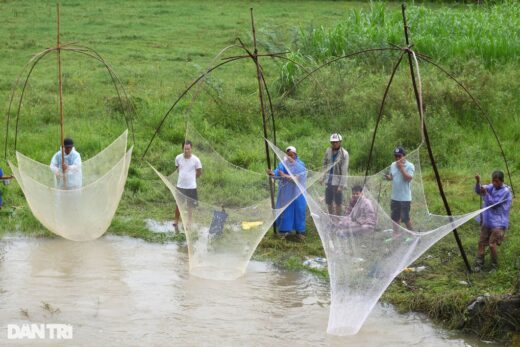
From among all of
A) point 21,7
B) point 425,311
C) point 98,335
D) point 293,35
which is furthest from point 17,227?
point 21,7

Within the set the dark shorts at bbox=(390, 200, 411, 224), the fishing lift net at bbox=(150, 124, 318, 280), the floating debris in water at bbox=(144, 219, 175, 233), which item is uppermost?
the dark shorts at bbox=(390, 200, 411, 224)

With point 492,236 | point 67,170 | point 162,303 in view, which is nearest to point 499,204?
point 492,236

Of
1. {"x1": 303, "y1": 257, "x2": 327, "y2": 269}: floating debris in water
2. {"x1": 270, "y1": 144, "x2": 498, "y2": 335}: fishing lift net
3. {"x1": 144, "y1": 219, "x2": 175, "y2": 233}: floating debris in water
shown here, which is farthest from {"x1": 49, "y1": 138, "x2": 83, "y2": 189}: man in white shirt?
{"x1": 270, "y1": 144, "x2": 498, "y2": 335}: fishing lift net

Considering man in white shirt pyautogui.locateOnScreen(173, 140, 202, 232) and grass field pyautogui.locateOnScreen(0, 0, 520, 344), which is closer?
grass field pyautogui.locateOnScreen(0, 0, 520, 344)

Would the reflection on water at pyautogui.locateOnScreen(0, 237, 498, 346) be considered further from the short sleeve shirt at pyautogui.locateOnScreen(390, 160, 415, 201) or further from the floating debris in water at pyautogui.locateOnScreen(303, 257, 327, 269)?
the short sleeve shirt at pyautogui.locateOnScreen(390, 160, 415, 201)

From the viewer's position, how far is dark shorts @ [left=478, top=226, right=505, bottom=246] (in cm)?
727

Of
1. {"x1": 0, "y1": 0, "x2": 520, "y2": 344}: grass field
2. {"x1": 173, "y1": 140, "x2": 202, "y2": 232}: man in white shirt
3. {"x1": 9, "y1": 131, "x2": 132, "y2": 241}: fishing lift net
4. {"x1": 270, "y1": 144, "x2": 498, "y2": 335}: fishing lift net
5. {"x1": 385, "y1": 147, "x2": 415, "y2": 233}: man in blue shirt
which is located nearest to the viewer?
{"x1": 270, "y1": 144, "x2": 498, "y2": 335}: fishing lift net

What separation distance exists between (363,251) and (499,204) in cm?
177

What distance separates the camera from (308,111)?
41.0 feet

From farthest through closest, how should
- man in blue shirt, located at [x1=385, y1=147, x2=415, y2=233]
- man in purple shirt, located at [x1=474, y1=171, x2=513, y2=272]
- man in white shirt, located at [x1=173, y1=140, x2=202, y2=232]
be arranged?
man in white shirt, located at [x1=173, y1=140, x2=202, y2=232] → man in blue shirt, located at [x1=385, y1=147, x2=415, y2=233] → man in purple shirt, located at [x1=474, y1=171, x2=513, y2=272]

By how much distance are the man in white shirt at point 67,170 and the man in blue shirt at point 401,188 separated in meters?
3.33

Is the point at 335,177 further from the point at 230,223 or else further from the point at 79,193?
the point at 79,193

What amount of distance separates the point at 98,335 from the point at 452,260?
3570mm

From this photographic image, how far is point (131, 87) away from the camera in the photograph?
1405cm
